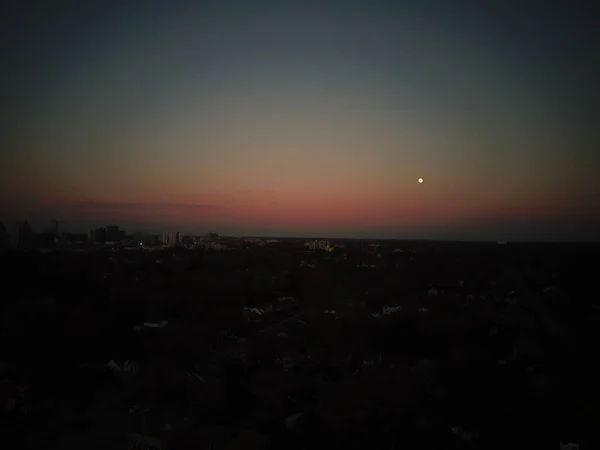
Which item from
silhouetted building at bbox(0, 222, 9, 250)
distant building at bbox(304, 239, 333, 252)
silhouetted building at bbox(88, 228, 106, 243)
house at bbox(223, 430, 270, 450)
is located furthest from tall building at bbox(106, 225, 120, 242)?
distant building at bbox(304, 239, 333, 252)

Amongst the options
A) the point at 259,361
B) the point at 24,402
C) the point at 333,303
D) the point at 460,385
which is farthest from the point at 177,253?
the point at 460,385

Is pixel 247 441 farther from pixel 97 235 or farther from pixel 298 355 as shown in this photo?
pixel 97 235

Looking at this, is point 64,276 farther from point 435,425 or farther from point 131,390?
point 435,425

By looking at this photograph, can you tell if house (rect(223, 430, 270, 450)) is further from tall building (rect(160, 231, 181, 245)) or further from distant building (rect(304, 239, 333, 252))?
distant building (rect(304, 239, 333, 252))

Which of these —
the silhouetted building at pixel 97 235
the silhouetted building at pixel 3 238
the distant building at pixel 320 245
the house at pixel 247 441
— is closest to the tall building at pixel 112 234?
the silhouetted building at pixel 97 235

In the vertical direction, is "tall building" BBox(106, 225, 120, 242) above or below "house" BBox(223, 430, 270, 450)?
above

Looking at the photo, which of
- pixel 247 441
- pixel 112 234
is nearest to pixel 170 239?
pixel 112 234

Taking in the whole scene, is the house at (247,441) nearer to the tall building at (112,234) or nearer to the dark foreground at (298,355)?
the dark foreground at (298,355)

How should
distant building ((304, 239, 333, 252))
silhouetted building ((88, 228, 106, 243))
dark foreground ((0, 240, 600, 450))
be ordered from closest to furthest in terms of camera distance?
dark foreground ((0, 240, 600, 450)), silhouetted building ((88, 228, 106, 243)), distant building ((304, 239, 333, 252))
